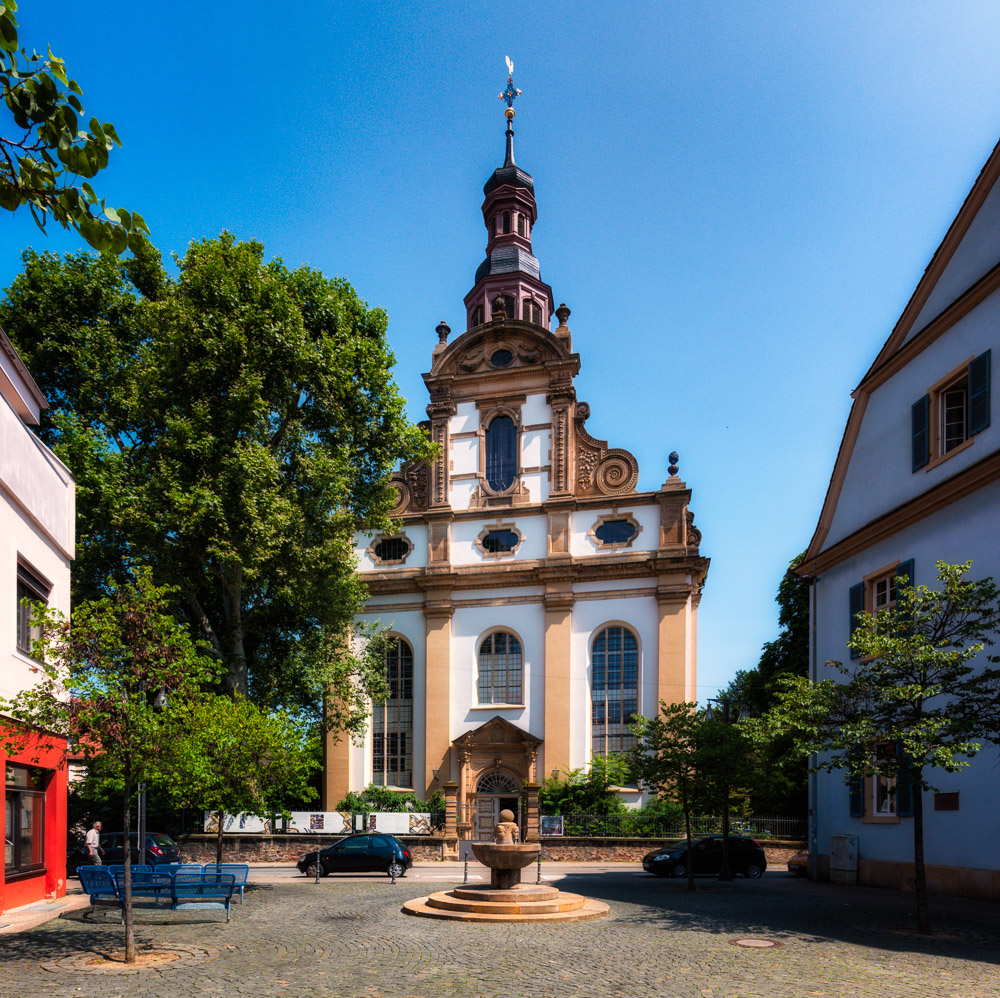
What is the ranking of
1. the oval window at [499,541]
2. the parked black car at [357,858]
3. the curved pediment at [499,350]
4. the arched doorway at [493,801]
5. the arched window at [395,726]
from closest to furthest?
1. the parked black car at [357,858]
2. the arched doorway at [493,801]
3. the arched window at [395,726]
4. the oval window at [499,541]
5. the curved pediment at [499,350]

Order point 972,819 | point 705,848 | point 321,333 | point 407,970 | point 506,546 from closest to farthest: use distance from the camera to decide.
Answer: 1. point 407,970
2. point 972,819
3. point 705,848
4. point 321,333
5. point 506,546

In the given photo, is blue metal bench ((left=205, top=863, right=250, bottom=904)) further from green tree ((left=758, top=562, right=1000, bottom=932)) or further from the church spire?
the church spire

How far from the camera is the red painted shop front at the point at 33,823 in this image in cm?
1489

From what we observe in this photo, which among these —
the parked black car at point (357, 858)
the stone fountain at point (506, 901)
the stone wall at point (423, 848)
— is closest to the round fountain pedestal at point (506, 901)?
the stone fountain at point (506, 901)

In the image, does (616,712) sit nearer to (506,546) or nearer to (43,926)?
(506,546)

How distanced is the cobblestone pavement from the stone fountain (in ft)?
1.65

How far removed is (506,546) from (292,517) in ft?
43.5

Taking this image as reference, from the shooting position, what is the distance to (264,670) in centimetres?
3012

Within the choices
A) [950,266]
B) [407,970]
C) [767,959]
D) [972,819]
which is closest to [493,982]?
[407,970]

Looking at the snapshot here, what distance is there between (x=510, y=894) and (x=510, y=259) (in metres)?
34.5

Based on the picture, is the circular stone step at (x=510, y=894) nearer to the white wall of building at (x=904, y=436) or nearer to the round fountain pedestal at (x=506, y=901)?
A: the round fountain pedestal at (x=506, y=901)

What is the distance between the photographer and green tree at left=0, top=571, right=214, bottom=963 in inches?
464

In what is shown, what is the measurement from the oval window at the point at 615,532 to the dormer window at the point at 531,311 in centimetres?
1223

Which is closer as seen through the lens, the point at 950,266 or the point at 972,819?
the point at 972,819
